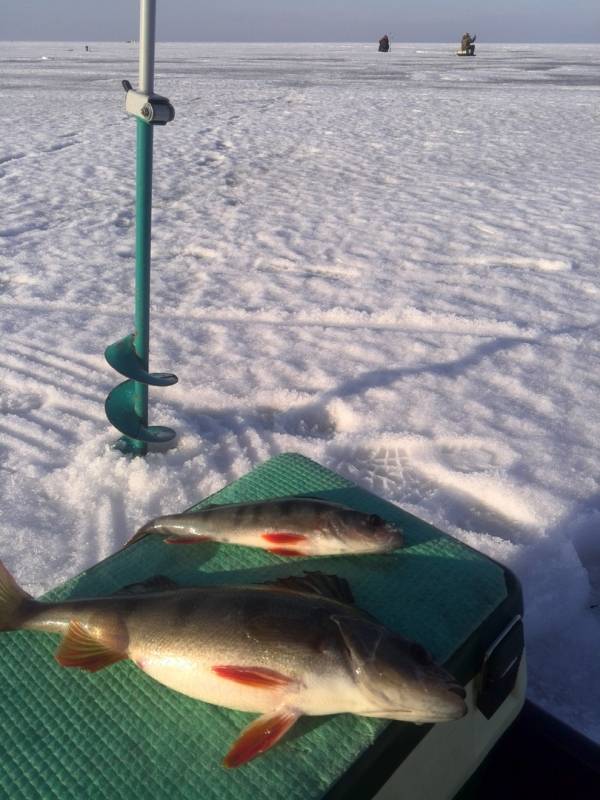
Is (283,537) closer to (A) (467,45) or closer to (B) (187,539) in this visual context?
(B) (187,539)

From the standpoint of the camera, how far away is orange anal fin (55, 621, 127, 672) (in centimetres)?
176

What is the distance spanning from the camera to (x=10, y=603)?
1.92 m

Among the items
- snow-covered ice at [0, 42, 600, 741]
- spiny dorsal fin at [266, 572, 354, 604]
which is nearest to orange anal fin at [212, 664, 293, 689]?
spiny dorsal fin at [266, 572, 354, 604]

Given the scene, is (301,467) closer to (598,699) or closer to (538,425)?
(598,699)

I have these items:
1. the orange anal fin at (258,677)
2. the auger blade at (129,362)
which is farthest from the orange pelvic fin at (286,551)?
the auger blade at (129,362)

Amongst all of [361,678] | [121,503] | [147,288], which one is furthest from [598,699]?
[147,288]

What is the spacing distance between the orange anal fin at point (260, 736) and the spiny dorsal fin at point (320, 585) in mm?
309

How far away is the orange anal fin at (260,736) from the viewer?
149 cm

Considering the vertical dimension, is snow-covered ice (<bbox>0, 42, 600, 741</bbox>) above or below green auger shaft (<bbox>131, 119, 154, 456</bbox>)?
below

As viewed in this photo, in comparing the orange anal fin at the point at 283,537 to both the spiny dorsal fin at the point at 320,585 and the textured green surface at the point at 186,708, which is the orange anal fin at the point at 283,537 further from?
the spiny dorsal fin at the point at 320,585

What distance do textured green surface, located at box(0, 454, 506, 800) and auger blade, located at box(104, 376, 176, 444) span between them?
1.04m

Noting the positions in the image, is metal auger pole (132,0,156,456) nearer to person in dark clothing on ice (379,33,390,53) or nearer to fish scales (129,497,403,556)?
fish scales (129,497,403,556)

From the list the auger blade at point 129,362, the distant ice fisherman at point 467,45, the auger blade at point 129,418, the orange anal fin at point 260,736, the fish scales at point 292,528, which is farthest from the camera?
the distant ice fisherman at point 467,45

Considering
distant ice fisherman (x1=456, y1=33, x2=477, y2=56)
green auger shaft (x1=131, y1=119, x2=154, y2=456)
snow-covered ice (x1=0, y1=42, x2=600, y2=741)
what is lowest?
snow-covered ice (x1=0, y1=42, x2=600, y2=741)
